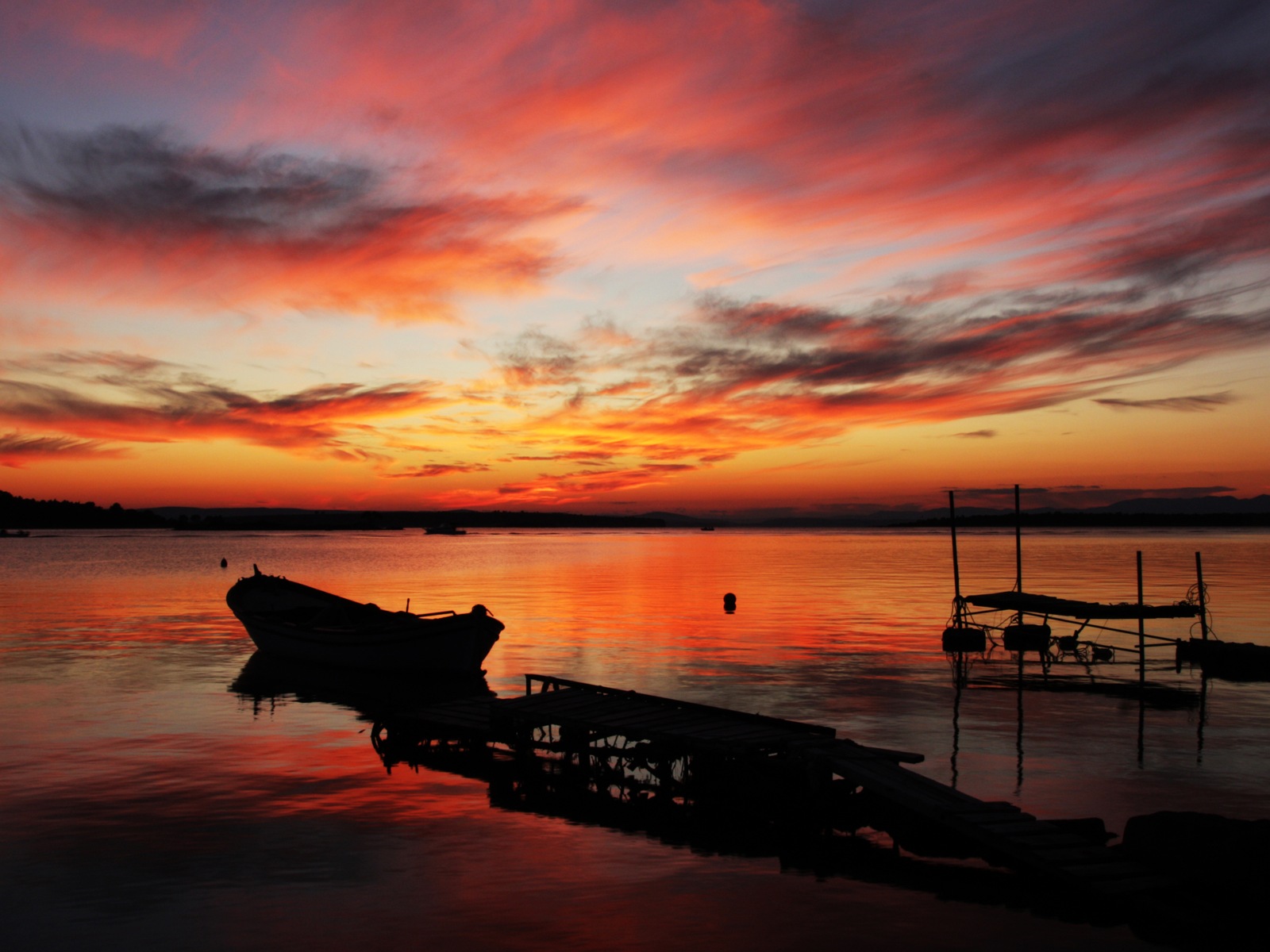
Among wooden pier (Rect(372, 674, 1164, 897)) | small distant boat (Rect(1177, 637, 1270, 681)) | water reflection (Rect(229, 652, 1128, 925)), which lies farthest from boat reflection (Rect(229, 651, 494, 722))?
small distant boat (Rect(1177, 637, 1270, 681))

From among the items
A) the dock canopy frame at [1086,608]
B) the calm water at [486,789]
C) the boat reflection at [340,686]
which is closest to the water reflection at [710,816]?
the calm water at [486,789]

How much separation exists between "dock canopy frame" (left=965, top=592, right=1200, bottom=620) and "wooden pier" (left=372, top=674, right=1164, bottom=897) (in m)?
20.5

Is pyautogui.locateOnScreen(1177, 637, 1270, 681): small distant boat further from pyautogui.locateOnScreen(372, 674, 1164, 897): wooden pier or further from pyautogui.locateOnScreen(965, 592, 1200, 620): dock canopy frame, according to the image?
pyautogui.locateOnScreen(372, 674, 1164, 897): wooden pier

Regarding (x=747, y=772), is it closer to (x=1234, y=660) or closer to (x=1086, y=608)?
(x=1234, y=660)

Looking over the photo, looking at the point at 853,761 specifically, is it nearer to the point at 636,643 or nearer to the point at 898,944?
the point at 898,944

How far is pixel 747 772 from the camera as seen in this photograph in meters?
17.9

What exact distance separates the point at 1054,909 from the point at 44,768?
64.6ft

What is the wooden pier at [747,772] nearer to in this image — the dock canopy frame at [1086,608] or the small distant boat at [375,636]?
the small distant boat at [375,636]

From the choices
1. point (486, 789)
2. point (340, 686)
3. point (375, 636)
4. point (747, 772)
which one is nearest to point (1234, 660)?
point (747, 772)

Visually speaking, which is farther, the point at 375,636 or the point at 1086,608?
the point at 1086,608

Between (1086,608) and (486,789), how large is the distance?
27528 mm

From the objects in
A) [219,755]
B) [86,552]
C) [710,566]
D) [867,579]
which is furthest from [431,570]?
[219,755]

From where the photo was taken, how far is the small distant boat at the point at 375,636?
1297 inches

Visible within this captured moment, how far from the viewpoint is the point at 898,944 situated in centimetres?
1171
